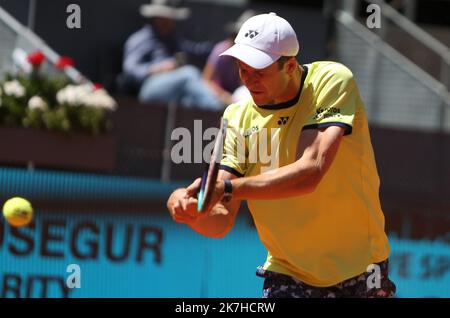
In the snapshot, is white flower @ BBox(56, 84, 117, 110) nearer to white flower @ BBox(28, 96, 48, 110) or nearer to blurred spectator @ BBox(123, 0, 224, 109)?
white flower @ BBox(28, 96, 48, 110)

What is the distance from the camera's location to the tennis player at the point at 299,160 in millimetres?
5145

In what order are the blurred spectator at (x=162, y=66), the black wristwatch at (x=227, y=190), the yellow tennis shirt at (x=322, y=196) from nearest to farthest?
1. the black wristwatch at (x=227, y=190)
2. the yellow tennis shirt at (x=322, y=196)
3. the blurred spectator at (x=162, y=66)

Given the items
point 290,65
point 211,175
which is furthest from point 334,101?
point 211,175

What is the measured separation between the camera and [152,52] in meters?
13.4

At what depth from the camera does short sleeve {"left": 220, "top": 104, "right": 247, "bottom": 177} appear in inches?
219

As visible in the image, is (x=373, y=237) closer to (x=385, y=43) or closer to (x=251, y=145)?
(x=251, y=145)

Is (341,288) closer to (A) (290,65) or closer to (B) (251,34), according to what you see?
(A) (290,65)

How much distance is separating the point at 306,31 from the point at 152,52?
237cm

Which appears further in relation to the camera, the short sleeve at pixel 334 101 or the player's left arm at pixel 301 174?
the short sleeve at pixel 334 101

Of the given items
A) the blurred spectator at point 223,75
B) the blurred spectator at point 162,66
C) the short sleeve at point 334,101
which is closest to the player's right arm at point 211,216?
the short sleeve at point 334,101

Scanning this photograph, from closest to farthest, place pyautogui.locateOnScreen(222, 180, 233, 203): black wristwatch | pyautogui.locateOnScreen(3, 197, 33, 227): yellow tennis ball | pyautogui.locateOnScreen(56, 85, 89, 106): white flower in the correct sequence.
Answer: pyautogui.locateOnScreen(222, 180, 233, 203): black wristwatch → pyautogui.locateOnScreen(3, 197, 33, 227): yellow tennis ball → pyautogui.locateOnScreen(56, 85, 89, 106): white flower

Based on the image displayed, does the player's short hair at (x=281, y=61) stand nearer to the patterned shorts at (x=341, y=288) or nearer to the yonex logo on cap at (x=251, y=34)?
the yonex logo on cap at (x=251, y=34)

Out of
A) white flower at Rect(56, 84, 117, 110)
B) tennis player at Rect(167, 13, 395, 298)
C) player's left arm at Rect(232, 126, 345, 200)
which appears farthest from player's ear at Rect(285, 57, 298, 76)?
white flower at Rect(56, 84, 117, 110)

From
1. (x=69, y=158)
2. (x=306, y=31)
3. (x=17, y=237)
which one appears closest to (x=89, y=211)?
(x=17, y=237)
